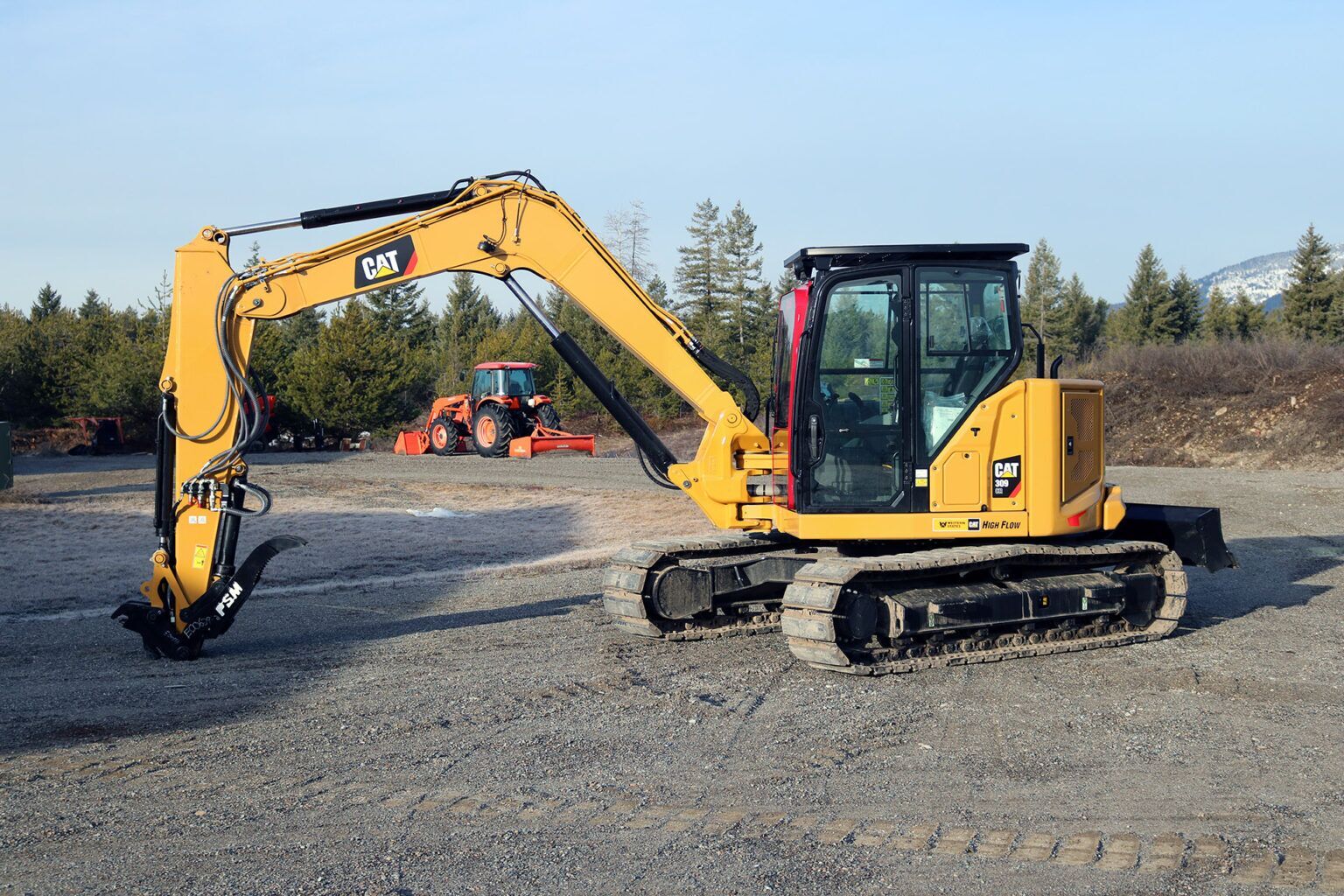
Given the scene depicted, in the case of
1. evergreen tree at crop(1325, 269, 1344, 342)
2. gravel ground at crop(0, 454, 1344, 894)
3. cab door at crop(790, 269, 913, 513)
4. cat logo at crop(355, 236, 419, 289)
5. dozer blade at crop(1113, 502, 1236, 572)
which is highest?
evergreen tree at crop(1325, 269, 1344, 342)

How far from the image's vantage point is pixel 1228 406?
1307 inches

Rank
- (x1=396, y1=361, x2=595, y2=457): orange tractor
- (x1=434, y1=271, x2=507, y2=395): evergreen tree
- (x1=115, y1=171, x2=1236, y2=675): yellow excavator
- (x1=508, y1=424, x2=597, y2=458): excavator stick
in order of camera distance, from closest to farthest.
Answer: (x1=115, y1=171, x2=1236, y2=675): yellow excavator, (x1=508, y1=424, x2=597, y2=458): excavator stick, (x1=396, y1=361, x2=595, y2=457): orange tractor, (x1=434, y1=271, x2=507, y2=395): evergreen tree

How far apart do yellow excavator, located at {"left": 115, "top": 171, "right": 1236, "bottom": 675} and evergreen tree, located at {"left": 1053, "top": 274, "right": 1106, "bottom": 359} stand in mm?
65043

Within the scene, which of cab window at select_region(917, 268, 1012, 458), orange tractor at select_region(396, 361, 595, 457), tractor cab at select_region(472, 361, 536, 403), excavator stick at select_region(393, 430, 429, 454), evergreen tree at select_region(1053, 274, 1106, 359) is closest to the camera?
cab window at select_region(917, 268, 1012, 458)

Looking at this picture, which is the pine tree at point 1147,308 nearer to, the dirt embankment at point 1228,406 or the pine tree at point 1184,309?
the pine tree at point 1184,309

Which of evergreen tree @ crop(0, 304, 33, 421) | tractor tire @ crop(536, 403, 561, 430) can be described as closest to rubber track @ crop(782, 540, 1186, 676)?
tractor tire @ crop(536, 403, 561, 430)

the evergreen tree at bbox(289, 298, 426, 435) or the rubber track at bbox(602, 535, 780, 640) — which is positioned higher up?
the evergreen tree at bbox(289, 298, 426, 435)

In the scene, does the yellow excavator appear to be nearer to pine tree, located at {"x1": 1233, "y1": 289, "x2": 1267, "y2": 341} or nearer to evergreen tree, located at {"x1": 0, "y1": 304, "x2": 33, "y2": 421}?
evergreen tree, located at {"x1": 0, "y1": 304, "x2": 33, "y2": 421}

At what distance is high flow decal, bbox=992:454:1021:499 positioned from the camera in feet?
29.9

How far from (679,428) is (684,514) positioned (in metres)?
27.4

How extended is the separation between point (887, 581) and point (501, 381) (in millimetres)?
26803

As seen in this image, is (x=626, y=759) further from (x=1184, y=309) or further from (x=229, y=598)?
(x=1184, y=309)

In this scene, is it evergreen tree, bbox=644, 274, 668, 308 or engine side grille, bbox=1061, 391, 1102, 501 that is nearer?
engine side grille, bbox=1061, 391, 1102, 501

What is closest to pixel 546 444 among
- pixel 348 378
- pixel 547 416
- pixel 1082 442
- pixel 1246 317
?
pixel 547 416
